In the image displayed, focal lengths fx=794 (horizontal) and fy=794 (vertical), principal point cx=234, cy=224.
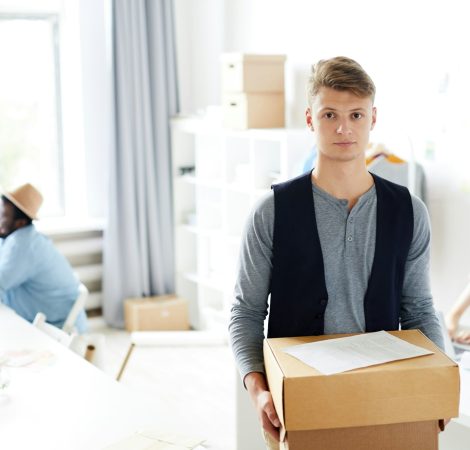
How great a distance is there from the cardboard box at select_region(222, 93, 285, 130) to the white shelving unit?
7cm

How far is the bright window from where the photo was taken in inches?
204

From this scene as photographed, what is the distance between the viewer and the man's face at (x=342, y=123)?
1614 millimetres

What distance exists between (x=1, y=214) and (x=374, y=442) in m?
2.91

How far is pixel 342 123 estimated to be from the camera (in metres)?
1.61

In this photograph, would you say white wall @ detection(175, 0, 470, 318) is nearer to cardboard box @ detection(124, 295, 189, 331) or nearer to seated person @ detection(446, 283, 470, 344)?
seated person @ detection(446, 283, 470, 344)

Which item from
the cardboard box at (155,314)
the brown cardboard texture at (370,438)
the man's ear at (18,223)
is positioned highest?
the man's ear at (18,223)

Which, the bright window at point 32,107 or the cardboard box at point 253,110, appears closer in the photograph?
the cardboard box at point 253,110

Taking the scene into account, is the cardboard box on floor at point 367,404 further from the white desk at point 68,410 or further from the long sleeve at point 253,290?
the white desk at point 68,410

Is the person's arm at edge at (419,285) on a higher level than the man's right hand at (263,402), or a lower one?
higher

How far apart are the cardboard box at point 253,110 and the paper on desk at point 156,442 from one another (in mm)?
2638

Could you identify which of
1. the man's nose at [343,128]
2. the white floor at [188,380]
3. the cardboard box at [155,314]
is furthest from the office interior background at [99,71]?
the man's nose at [343,128]

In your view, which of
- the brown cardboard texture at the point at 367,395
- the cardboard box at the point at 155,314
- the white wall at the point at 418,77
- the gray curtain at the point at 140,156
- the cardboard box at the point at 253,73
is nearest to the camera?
the brown cardboard texture at the point at 367,395

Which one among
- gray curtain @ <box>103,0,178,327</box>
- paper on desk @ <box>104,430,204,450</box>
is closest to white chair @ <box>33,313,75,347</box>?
paper on desk @ <box>104,430,204,450</box>

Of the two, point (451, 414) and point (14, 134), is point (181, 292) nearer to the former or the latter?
point (14, 134)
